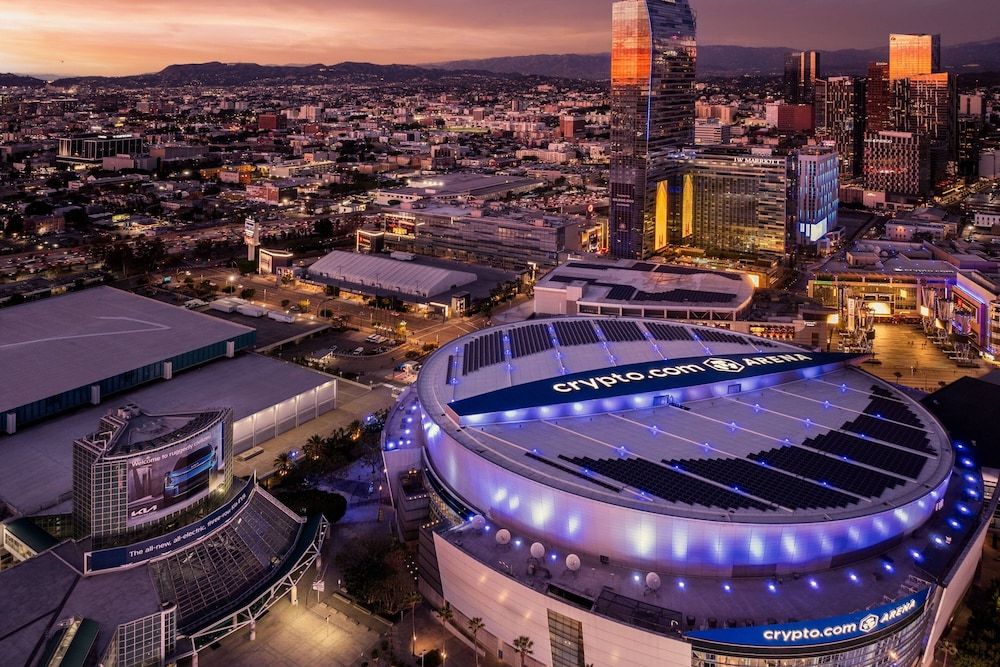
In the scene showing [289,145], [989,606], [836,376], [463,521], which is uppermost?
[289,145]

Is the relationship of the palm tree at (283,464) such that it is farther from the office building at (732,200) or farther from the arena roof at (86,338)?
the office building at (732,200)

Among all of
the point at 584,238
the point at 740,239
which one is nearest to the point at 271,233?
the point at 584,238

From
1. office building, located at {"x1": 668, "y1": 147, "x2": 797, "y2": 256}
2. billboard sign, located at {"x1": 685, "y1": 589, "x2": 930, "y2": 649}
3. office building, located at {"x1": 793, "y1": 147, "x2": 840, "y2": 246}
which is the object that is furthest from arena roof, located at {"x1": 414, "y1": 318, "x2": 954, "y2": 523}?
office building, located at {"x1": 793, "y1": 147, "x2": 840, "y2": 246}

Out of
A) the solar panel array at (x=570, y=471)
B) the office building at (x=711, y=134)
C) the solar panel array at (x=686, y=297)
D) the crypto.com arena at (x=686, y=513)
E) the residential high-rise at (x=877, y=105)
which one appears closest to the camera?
the crypto.com arena at (x=686, y=513)

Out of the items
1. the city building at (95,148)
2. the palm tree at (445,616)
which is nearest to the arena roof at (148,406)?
the palm tree at (445,616)

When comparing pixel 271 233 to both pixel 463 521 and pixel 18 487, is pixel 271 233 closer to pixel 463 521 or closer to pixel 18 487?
pixel 18 487

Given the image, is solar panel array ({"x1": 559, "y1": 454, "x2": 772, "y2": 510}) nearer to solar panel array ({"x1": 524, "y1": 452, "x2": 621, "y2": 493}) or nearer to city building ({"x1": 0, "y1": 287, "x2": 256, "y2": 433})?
solar panel array ({"x1": 524, "y1": 452, "x2": 621, "y2": 493})
